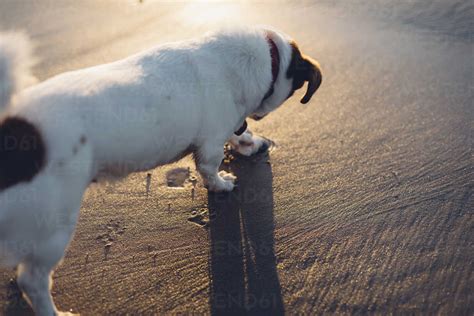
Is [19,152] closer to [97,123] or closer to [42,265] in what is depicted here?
[97,123]

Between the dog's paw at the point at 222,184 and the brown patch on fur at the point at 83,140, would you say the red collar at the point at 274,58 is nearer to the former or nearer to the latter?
the dog's paw at the point at 222,184

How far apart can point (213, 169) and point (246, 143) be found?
0.57m

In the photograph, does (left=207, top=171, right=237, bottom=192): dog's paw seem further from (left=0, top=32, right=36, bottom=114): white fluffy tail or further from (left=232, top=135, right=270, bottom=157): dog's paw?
(left=0, top=32, right=36, bottom=114): white fluffy tail

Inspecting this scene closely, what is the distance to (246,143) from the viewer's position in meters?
3.65

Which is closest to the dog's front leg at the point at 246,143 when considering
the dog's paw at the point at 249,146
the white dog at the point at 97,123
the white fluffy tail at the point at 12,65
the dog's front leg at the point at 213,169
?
the dog's paw at the point at 249,146

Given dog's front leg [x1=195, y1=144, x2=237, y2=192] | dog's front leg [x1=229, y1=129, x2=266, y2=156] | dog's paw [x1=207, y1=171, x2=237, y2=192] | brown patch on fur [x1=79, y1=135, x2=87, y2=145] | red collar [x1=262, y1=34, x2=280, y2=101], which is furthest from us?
dog's front leg [x1=229, y1=129, x2=266, y2=156]

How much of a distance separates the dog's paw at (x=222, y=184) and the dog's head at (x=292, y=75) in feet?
1.75

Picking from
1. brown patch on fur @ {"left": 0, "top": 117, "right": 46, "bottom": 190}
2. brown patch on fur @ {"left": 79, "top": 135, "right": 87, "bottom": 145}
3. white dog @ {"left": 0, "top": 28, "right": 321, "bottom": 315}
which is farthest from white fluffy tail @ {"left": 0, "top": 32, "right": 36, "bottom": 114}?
brown patch on fur @ {"left": 79, "top": 135, "right": 87, "bottom": 145}

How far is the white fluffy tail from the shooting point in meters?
2.10

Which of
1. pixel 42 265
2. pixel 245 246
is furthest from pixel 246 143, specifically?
pixel 42 265

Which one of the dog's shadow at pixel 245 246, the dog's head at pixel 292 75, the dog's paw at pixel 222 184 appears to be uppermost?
→ the dog's head at pixel 292 75

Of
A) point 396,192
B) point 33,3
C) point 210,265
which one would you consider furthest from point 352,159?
point 33,3

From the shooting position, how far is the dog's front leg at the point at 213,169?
300 cm

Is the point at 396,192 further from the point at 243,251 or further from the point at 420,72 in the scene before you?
the point at 420,72
